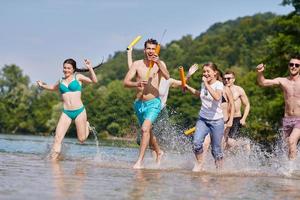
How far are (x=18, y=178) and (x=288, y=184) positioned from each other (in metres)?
3.31

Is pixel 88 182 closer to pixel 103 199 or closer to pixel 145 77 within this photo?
pixel 103 199

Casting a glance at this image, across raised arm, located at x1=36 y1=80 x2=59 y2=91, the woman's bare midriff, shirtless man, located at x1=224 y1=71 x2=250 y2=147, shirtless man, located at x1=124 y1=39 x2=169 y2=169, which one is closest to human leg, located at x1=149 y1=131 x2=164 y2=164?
shirtless man, located at x1=124 y1=39 x2=169 y2=169

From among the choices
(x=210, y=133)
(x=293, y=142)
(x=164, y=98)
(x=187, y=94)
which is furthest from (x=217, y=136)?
(x=187, y=94)

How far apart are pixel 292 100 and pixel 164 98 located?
2494 mm

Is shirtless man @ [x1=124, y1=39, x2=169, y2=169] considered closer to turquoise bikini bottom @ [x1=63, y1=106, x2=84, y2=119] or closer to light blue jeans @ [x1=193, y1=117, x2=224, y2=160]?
light blue jeans @ [x1=193, y1=117, x2=224, y2=160]

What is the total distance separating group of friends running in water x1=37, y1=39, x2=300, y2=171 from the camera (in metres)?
10.9

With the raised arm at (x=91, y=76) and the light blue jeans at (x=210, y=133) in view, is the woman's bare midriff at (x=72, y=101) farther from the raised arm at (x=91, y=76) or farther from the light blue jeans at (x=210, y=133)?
the light blue jeans at (x=210, y=133)

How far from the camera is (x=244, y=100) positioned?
14.7 meters

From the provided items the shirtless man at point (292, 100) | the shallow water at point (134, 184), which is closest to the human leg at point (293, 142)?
the shirtless man at point (292, 100)

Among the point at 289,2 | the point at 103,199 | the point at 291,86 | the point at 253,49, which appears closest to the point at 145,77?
the point at 291,86

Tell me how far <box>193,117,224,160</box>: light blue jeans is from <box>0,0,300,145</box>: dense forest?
7.66 metres

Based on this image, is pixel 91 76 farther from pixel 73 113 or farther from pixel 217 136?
pixel 217 136

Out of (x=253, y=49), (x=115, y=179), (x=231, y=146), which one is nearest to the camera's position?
(x=115, y=179)

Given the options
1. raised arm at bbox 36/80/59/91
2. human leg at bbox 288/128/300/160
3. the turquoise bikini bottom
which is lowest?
human leg at bbox 288/128/300/160
